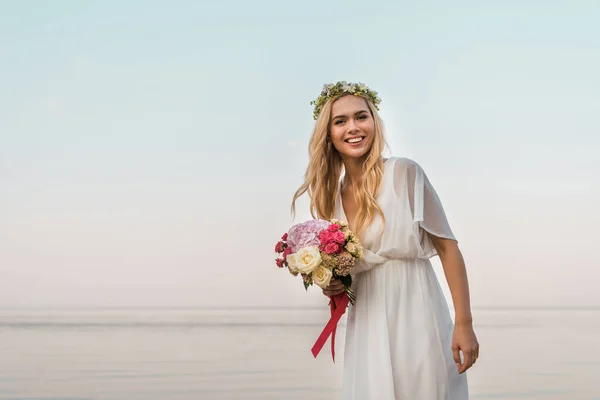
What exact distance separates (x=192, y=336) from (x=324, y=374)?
535cm

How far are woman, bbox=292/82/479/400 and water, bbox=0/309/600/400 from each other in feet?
1.71

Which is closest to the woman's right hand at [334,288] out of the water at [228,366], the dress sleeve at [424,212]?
the dress sleeve at [424,212]

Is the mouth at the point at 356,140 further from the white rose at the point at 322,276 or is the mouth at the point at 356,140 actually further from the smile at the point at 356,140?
the white rose at the point at 322,276

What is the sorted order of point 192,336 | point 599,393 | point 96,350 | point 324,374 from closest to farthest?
point 599,393
point 324,374
point 96,350
point 192,336

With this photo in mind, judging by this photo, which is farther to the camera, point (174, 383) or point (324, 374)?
point (324, 374)

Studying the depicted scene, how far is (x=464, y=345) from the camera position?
338 cm

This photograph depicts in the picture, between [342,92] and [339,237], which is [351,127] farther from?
[339,237]

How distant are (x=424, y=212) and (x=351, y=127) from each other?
53 cm

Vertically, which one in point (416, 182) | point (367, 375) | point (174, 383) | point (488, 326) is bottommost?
point (488, 326)

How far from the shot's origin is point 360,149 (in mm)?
3689

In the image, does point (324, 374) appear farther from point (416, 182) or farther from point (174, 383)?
point (416, 182)

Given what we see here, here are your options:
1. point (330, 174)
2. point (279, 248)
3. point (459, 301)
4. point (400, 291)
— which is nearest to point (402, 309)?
point (400, 291)

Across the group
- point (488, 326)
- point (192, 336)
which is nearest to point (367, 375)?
point (192, 336)

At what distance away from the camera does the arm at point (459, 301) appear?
339cm
